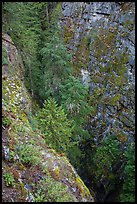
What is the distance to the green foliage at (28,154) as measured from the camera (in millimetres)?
8266

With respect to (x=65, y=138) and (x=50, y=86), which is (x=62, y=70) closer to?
(x=50, y=86)

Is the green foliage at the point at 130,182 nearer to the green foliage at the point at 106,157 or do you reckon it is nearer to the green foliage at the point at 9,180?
the green foliage at the point at 106,157

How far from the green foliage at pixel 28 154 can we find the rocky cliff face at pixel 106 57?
937 cm

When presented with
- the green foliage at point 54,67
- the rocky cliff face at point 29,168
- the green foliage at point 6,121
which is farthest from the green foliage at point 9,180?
the green foliage at point 54,67

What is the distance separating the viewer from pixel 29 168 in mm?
8133

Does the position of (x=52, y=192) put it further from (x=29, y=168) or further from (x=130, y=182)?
(x=130, y=182)

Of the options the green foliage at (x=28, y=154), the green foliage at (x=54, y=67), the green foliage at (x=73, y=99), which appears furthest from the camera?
the green foliage at (x=54, y=67)

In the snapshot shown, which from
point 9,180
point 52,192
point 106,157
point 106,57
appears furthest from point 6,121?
point 106,57

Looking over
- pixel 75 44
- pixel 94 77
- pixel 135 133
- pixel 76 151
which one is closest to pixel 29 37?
pixel 75 44

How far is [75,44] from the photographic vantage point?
61.6 feet

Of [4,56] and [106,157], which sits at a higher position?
[4,56]

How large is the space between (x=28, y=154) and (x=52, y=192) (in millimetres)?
1639

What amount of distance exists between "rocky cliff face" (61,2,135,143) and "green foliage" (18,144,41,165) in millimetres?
9368

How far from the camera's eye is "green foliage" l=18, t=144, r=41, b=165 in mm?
8266
